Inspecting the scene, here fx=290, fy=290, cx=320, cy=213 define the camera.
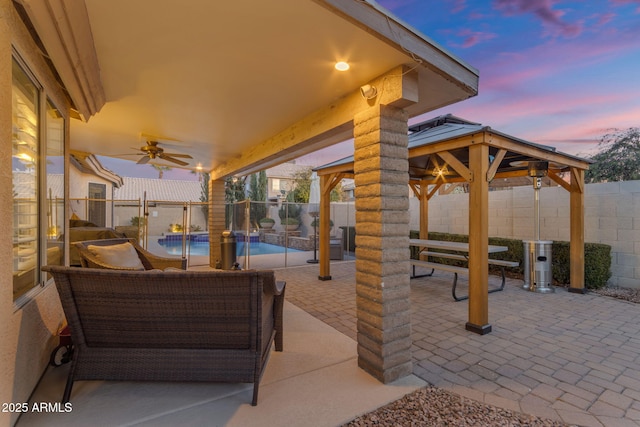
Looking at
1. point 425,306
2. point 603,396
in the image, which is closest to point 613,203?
point 425,306

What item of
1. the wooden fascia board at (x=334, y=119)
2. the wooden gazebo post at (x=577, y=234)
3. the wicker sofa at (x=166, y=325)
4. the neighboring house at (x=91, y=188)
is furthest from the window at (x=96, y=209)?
the wooden gazebo post at (x=577, y=234)

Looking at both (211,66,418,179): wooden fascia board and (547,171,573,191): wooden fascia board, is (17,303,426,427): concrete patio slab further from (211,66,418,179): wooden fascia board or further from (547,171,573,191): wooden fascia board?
(547,171,573,191): wooden fascia board

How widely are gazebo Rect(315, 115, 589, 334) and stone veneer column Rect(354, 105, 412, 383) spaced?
214 mm

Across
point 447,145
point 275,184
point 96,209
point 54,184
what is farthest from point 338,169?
point 275,184

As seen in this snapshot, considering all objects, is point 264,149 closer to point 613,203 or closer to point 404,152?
point 404,152

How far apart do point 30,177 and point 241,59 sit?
1820 millimetres

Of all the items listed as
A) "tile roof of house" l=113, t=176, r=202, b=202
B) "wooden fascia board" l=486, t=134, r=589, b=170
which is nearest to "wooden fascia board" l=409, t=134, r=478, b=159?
"wooden fascia board" l=486, t=134, r=589, b=170

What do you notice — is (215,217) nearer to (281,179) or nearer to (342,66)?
(342,66)

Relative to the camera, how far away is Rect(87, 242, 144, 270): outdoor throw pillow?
3.20m

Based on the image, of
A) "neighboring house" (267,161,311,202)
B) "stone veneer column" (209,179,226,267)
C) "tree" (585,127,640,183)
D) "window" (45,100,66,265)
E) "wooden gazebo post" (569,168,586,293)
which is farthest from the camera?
"neighboring house" (267,161,311,202)

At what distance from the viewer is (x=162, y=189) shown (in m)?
23.9

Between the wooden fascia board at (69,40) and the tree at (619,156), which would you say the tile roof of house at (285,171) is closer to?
the tree at (619,156)

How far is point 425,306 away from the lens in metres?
4.33

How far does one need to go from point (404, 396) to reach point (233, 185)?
18.2 m
